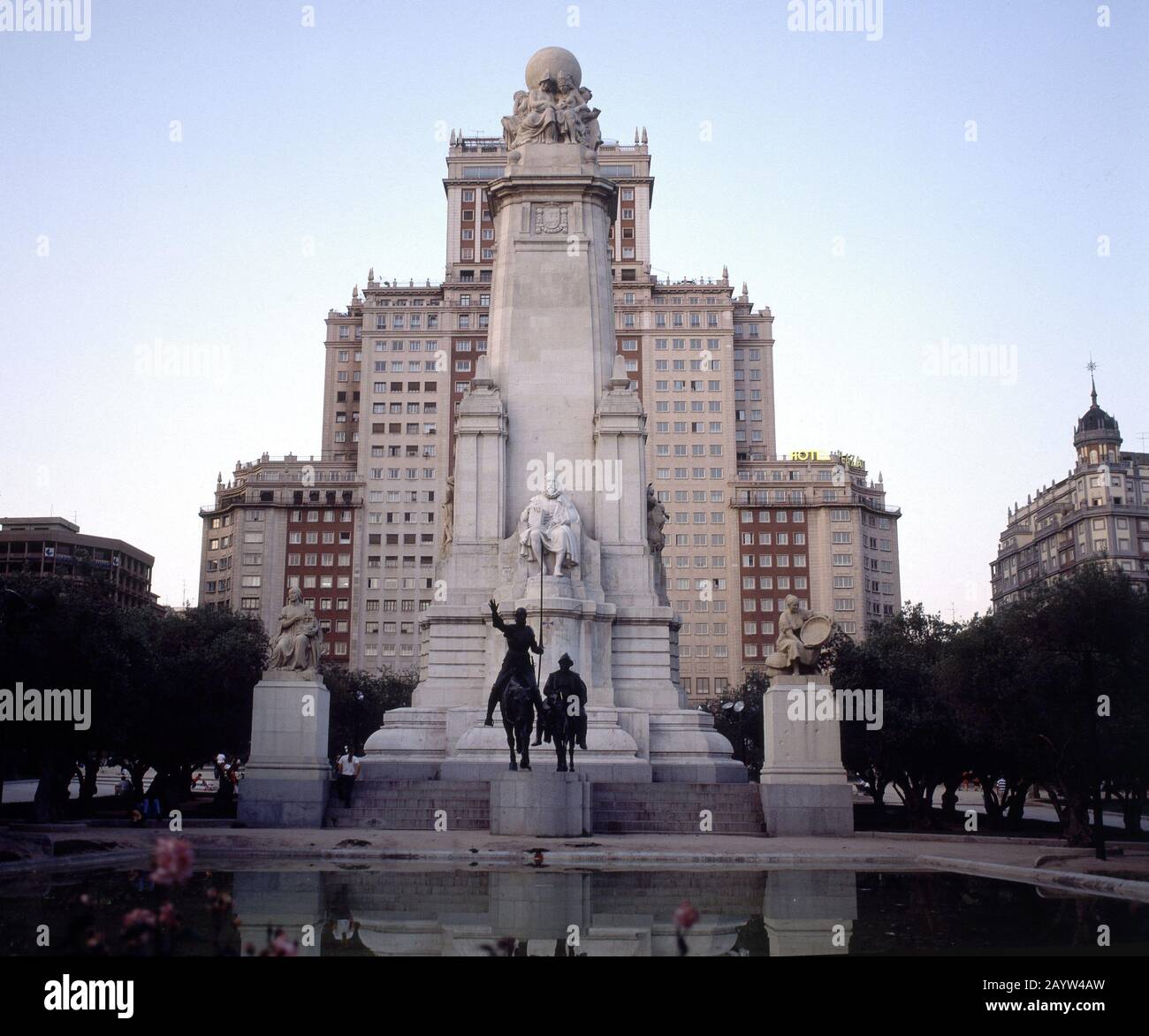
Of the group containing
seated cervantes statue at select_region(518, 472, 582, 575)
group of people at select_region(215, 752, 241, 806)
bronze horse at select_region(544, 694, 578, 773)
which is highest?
seated cervantes statue at select_region(518, 472, 582, 575)

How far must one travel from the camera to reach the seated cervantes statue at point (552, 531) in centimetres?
3145

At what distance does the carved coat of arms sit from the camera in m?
36.3

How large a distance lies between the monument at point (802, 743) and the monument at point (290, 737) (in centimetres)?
984

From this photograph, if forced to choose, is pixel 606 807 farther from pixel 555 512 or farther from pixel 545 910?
pixel 545 910

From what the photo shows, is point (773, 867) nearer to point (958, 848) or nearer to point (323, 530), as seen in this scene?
point (958, 848)

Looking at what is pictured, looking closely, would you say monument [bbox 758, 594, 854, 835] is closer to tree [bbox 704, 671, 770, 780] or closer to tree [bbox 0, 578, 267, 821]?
tree [bbox 0, 578, 267, 821]

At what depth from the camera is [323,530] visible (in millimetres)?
130750

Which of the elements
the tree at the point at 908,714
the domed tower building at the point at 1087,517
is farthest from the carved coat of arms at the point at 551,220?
the domed tower building at the point at 1087,517

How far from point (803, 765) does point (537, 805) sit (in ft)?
22.5

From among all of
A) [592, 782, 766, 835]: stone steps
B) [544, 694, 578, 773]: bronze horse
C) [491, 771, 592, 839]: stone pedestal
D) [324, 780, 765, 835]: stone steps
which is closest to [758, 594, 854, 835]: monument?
[592, 782, 766, 835]: stone steps

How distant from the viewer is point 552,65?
37125 millimetres

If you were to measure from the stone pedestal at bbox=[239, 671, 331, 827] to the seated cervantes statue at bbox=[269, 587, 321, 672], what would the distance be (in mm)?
304
